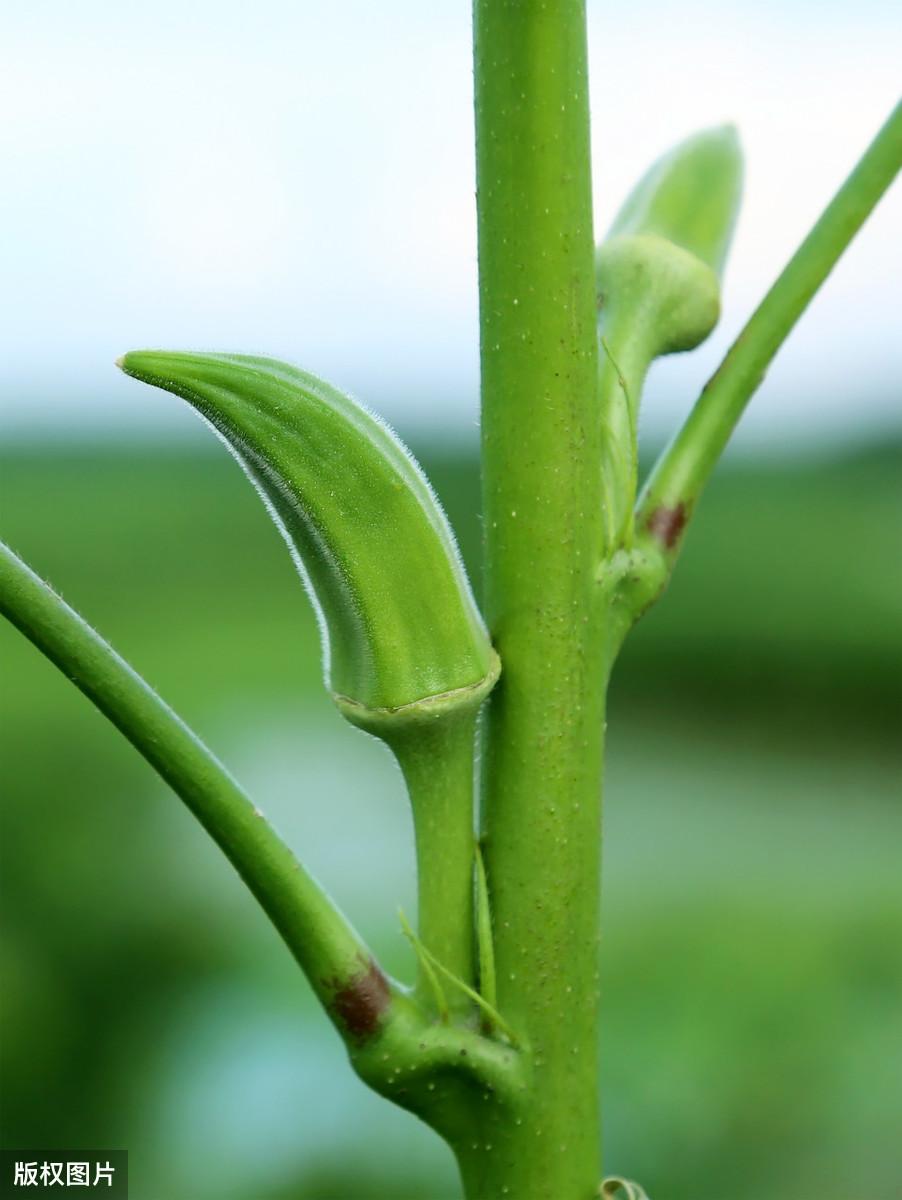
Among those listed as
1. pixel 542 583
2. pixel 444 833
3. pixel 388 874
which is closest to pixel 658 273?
pixel 542 583

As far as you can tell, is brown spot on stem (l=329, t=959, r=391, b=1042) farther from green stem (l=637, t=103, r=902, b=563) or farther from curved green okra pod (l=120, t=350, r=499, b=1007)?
green stem (l=637, t=103, r=902, b=563)

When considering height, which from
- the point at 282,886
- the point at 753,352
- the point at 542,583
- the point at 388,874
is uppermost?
the point at 753,352

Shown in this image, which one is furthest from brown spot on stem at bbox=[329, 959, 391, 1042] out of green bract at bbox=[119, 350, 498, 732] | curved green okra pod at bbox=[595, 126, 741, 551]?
curved green okra pod at bbox=[595, 126, 741, 551]

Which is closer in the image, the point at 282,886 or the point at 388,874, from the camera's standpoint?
the point at 282,886

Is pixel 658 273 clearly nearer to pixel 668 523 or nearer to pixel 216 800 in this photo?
pixel 668 523

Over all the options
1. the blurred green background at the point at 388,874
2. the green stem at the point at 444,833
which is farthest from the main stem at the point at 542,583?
the blurred green background at the point at 388,874

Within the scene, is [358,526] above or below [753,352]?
below
